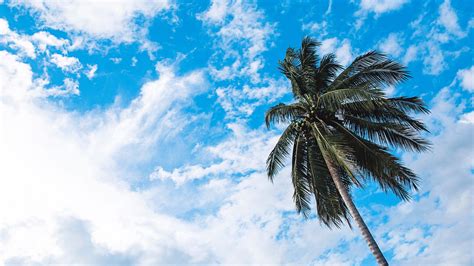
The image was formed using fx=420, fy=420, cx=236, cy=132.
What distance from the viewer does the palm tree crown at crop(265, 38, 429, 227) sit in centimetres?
1741

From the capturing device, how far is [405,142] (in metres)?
18.4

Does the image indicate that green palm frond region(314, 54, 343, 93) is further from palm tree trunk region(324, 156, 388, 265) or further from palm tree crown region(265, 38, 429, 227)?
palm tree trunk region(324, 156, 388, 265)

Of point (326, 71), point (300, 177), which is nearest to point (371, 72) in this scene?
point (326, 71)

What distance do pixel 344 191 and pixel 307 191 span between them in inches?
113

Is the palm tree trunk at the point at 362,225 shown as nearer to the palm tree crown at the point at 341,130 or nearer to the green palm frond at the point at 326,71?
the palm tree crown at the point at 341,130

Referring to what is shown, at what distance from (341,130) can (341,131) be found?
45 mm

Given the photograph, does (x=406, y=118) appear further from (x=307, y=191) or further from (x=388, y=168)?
(x=307, y=191)

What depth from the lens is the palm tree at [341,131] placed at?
56.9 ft

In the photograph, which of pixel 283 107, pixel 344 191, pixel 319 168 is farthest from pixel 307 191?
pixel 283 107

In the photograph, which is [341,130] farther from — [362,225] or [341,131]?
[362,225]

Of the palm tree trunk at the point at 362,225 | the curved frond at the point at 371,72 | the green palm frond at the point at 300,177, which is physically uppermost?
the curved frond at the point at 371,72

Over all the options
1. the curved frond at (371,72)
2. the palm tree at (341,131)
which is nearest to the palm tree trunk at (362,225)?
the palm tree at (341,131)

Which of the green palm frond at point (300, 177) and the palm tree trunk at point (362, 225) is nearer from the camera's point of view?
the palm tree trunk at point (362, 225)

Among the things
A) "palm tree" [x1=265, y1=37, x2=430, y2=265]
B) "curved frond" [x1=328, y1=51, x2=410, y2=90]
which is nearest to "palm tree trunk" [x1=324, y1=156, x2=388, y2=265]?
"palm tree" [x1=265, y1=37, x2=430, y2=265]
